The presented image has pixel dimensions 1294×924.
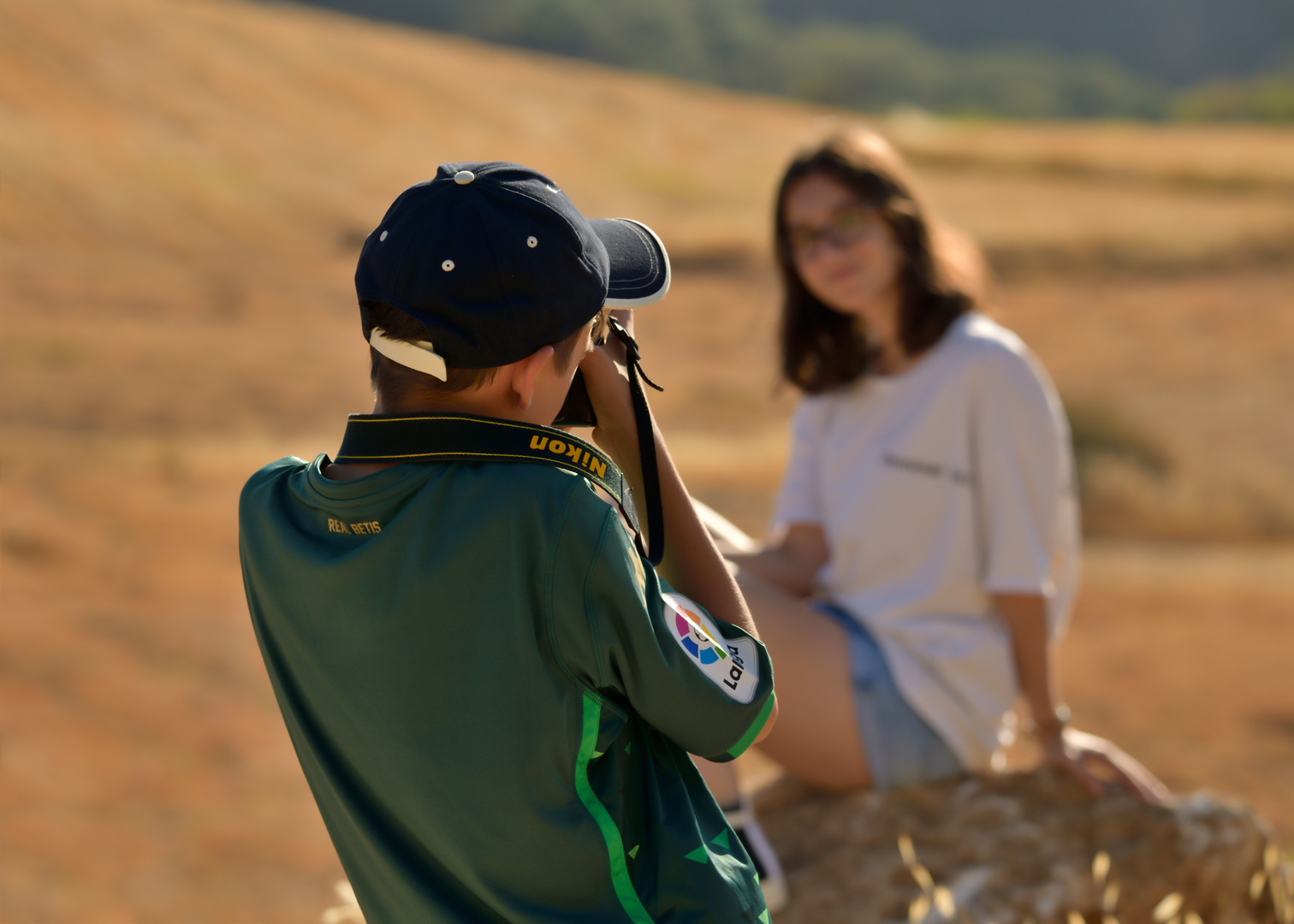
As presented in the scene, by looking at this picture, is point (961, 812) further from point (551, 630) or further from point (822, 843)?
point (551, 630)

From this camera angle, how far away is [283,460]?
1566 mm

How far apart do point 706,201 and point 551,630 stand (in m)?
29.1

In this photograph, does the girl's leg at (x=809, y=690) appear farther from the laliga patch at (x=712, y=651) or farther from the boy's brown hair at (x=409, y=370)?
the boy's brown hair at (x=409, y=370)

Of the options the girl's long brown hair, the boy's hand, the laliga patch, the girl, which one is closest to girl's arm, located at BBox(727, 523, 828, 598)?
the girl

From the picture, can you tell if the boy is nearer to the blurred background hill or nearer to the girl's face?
the girl's face

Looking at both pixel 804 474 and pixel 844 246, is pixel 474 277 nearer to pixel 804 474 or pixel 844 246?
pixel 844 246

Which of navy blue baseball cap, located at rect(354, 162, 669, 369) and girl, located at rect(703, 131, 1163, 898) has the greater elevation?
navy blue baseball cap, located at rect(354, 162, 669, 369)

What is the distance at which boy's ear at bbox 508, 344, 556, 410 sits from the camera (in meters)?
1.36

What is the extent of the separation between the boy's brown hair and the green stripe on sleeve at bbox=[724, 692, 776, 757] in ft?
1.43

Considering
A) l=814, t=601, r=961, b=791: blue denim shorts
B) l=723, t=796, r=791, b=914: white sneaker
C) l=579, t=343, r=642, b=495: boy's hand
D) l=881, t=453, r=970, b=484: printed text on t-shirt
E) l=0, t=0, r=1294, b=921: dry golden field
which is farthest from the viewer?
l=0, t=0, r=1294, b=921: dry golden field

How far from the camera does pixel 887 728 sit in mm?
2686

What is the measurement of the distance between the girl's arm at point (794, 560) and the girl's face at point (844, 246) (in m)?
0.57

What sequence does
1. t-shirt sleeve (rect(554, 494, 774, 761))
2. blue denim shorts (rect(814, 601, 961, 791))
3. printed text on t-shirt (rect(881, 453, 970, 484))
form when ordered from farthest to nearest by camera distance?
printed text on t-shirt (rect(881, 453, 970, 484))
blue denim shorts (rect(814, 601, 961, 791))
t-shirt sleeve (rect(554, 494, 774, 761))

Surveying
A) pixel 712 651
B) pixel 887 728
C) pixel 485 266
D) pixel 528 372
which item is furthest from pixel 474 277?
pixel 887 728
